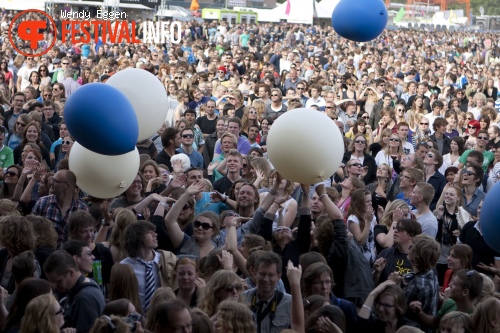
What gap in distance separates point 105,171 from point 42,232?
0.61m

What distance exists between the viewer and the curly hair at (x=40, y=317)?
4.70 meters

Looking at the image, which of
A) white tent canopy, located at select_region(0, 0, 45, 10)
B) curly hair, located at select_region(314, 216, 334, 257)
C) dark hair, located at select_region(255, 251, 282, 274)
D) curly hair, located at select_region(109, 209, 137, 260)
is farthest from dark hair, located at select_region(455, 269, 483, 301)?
white tent canopy, located at select_region(0, 0, 45, 10)

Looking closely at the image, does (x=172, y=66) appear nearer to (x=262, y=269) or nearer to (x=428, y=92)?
(x=428, y=92)

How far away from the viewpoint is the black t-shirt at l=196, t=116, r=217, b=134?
12984mm

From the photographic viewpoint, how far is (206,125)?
42.8 feet

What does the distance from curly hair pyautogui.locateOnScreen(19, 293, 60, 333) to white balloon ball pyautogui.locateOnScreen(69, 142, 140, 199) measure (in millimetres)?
1990

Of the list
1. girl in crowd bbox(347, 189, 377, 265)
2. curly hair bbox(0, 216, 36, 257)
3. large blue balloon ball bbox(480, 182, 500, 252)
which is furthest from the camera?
girl in crowd bbox(347, 189, 377, 265)

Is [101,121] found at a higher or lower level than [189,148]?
higher

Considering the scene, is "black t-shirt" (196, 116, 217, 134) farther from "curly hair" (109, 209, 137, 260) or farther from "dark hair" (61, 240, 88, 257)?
"dark hair" (61, 240, 88, 257)

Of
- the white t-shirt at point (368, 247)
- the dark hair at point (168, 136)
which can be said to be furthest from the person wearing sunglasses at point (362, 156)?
the white t-shirt at point (368, 247)

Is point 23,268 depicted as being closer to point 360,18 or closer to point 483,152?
point 360,18

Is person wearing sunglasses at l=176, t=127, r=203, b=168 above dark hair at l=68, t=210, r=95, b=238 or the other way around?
the other way around

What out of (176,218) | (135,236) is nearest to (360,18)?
(176,218)

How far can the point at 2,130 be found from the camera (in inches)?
403
